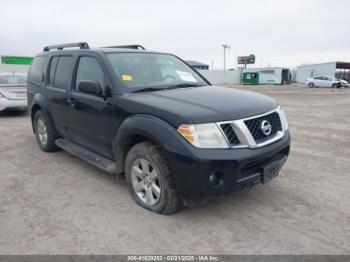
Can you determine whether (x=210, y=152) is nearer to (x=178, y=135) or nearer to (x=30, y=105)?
(x=178, y=135)

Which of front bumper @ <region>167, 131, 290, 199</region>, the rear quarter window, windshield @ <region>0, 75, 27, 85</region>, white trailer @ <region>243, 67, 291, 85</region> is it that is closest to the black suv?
front bumper @ <region>167, 131, 290, 199</region>

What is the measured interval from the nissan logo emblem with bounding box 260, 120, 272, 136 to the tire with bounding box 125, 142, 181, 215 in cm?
109

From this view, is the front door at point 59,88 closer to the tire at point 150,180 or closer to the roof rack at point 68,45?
the roof rack at point 68,45

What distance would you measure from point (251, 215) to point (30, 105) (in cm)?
485

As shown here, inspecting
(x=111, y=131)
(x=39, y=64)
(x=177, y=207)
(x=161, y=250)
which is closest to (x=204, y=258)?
(x=161, y=250)

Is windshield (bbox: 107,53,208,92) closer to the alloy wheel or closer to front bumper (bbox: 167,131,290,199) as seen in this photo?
the alloy wheel

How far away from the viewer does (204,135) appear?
312 cm

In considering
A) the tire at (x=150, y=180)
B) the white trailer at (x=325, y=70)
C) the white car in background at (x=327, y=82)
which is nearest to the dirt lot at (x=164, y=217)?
the tire at (x=150, y=180)

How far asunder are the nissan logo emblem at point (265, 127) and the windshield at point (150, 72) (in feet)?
4.48

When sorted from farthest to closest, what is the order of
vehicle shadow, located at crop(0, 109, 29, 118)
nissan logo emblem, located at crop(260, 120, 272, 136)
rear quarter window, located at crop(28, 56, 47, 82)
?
vehicle shadow, located at crop(0, 109, 29, 118) < rear quarter window, located at crop(28, 56, 47, 82) < nissan logo emblem, located at crop(260, 120, 272, 136)

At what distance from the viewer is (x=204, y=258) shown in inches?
110

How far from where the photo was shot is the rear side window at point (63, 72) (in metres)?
5.00

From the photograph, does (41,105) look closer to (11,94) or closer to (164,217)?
(164,217)

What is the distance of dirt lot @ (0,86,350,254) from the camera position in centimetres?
298
